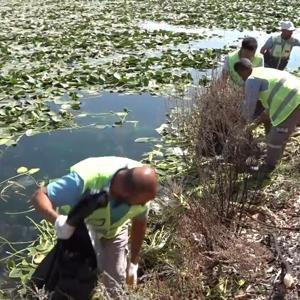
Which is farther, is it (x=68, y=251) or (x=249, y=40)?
(x=249, y=40)

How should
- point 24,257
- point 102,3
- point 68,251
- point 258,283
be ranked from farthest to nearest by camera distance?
point 102,3 < point 24,257 < point 258,283 < point 68,251

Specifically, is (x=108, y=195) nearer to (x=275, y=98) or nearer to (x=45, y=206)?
(x=45, y=206)

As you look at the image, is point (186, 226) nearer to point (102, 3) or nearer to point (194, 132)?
point (194, 132)

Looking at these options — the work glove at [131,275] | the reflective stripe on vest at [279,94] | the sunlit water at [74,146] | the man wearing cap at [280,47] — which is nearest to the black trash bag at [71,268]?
the work glove at [131,275]

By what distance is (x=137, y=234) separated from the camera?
335 cm

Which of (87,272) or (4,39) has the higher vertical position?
(87,272)

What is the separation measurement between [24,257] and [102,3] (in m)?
19.9

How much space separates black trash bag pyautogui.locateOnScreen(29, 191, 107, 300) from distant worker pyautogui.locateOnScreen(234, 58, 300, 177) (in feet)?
8.18

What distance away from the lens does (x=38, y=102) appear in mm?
7672

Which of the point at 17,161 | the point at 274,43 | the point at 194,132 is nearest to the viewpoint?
the point at 194,132

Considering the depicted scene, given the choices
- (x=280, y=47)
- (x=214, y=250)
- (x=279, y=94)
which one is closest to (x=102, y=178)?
(x=214, y=250)

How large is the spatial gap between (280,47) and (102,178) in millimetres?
5138

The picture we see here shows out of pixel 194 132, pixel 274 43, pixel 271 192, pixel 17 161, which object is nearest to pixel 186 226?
pixel 271 192

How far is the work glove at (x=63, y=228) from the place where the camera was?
2871mm
